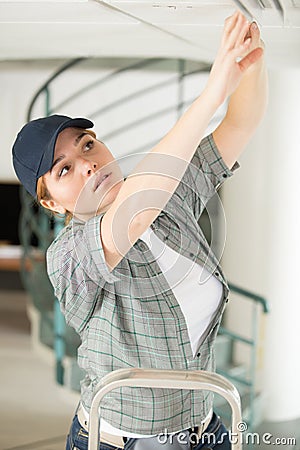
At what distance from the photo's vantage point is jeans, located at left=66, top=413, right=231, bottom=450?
1085 millimetres

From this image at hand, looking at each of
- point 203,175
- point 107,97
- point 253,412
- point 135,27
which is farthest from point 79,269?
point 107,97

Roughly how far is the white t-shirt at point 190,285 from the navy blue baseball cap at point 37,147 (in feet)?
0.48

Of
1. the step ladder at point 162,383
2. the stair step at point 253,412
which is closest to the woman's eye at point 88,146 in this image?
the step ladder at point 162,383

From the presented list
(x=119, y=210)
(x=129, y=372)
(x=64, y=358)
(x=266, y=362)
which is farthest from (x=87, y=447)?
(x=64, y=358)

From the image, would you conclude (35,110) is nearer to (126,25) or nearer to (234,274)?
(126,25)

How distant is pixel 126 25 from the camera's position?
1.13 meters

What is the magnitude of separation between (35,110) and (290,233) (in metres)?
0.46

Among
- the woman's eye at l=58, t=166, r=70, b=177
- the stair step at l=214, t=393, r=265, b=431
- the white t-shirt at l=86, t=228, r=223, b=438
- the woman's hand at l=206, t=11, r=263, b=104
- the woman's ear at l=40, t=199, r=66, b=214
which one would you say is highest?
the woman's hand at l=206, t=11, r=263, b=104

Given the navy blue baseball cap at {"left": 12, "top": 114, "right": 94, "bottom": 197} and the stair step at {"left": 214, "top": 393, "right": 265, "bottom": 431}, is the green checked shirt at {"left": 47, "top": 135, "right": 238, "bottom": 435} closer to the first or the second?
the navy blue baseball cap at {"left": 12, "top": 114, "right": 94, "bottom": 197}

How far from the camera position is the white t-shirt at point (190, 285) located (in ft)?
3.46

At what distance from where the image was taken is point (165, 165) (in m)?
0.95

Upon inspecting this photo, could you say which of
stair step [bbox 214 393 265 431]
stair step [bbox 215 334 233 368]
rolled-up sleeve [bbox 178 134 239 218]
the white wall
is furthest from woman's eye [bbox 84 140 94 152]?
stair step [bbox 215 334 233 368]

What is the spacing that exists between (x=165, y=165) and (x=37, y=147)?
0.16 metres

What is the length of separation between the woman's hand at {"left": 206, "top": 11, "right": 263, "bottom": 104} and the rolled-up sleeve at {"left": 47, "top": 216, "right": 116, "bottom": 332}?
19cm
